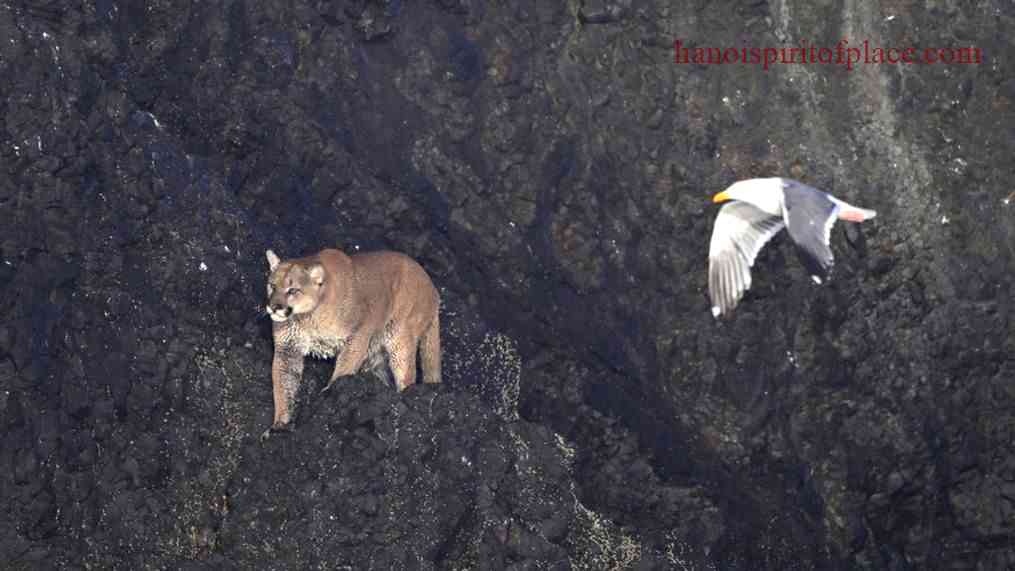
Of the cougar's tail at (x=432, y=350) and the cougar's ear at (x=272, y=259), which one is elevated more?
the cougar's ear at (x=272, y=259)

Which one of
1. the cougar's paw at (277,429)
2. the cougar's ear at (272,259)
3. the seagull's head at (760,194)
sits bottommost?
the cougar's paw at (277,429)

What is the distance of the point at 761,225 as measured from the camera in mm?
16172

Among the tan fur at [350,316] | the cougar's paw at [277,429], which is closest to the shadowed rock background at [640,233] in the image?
the tan fur at [350,316]

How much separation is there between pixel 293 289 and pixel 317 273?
0.31 meters

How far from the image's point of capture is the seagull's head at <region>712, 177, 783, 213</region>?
622 inches

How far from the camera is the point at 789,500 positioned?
17938mm

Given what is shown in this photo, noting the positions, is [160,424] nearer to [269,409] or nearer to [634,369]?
[269,409]

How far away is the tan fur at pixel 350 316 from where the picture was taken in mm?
15680

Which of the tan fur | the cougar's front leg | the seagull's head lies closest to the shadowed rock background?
the cougar's front leg

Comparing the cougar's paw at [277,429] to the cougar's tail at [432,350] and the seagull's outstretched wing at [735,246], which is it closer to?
the cougar's tail at [432,350]

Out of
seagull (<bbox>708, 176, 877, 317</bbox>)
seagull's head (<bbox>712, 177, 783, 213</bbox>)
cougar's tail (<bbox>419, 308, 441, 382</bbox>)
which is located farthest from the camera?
cougar's tail (<bbox>419, 308, 441, 382</bbox>)

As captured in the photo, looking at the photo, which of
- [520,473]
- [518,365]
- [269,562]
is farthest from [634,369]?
[269,562]

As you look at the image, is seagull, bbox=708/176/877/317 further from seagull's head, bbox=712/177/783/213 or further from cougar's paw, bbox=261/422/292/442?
cougar's paw, bbox=261/422/292/442

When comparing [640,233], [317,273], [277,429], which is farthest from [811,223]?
[277,429]
